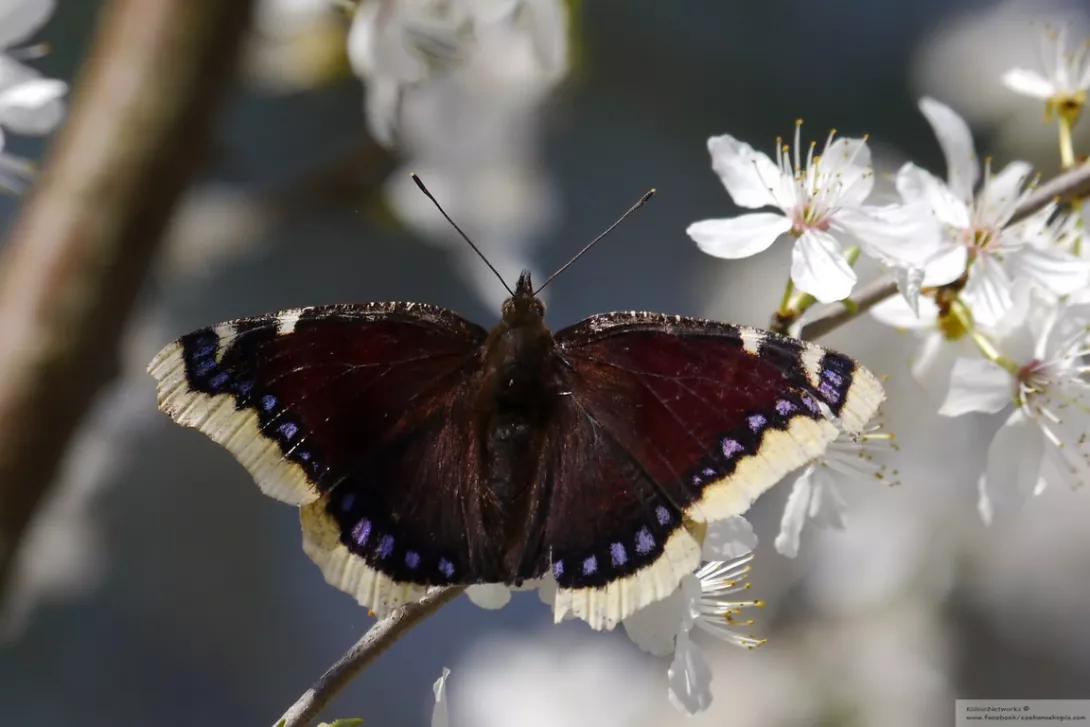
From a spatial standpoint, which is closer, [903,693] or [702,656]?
[702,656]

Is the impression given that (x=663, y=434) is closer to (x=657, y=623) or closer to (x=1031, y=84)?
(x=657, y=623)

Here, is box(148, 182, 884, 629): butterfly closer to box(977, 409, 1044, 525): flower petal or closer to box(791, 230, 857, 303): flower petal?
box(791, 230, 857, 303): flower petal

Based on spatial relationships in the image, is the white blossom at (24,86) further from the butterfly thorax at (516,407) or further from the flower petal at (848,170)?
the flower petal at (848,170)

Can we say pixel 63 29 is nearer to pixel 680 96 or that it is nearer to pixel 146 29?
pixel 680 96

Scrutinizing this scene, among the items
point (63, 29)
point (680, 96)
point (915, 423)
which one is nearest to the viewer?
point (915, 423)

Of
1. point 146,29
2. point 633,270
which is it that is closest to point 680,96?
point 633,270

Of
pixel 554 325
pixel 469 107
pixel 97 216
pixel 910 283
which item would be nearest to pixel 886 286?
pixel 910 283

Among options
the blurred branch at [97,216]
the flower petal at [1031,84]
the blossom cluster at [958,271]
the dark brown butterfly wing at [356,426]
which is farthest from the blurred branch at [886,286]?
the blurred branch at [97,216]
